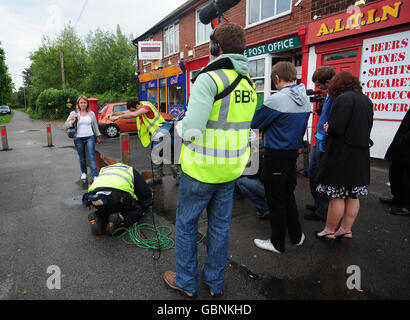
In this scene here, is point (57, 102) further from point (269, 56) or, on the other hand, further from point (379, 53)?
point (379, 53)

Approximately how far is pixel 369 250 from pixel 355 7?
22.0 feet

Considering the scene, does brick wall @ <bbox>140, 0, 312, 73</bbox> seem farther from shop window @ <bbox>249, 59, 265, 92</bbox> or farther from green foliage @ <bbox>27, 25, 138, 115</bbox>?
green foliage @ <bbox>27, 25, 138, 115</bbox>

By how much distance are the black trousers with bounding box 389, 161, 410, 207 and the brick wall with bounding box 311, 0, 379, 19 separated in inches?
199

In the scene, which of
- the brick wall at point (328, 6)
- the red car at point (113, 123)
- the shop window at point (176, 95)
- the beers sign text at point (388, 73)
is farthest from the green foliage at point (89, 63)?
the beers sign text at point (388, 73)

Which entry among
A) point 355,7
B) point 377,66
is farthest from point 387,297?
point 355,7

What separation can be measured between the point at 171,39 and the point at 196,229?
1868cm

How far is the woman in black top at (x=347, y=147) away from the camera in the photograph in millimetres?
2809

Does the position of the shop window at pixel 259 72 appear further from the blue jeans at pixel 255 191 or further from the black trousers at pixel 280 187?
the black trousers at pixel 280 187

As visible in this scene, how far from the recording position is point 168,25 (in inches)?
→ 741

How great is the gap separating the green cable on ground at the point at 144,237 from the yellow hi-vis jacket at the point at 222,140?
4.70 ft

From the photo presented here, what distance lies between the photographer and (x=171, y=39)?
18750 millimetres

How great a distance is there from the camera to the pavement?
8.08 feet

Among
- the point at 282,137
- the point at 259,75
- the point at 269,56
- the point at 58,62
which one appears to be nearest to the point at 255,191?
the point at 282,137
